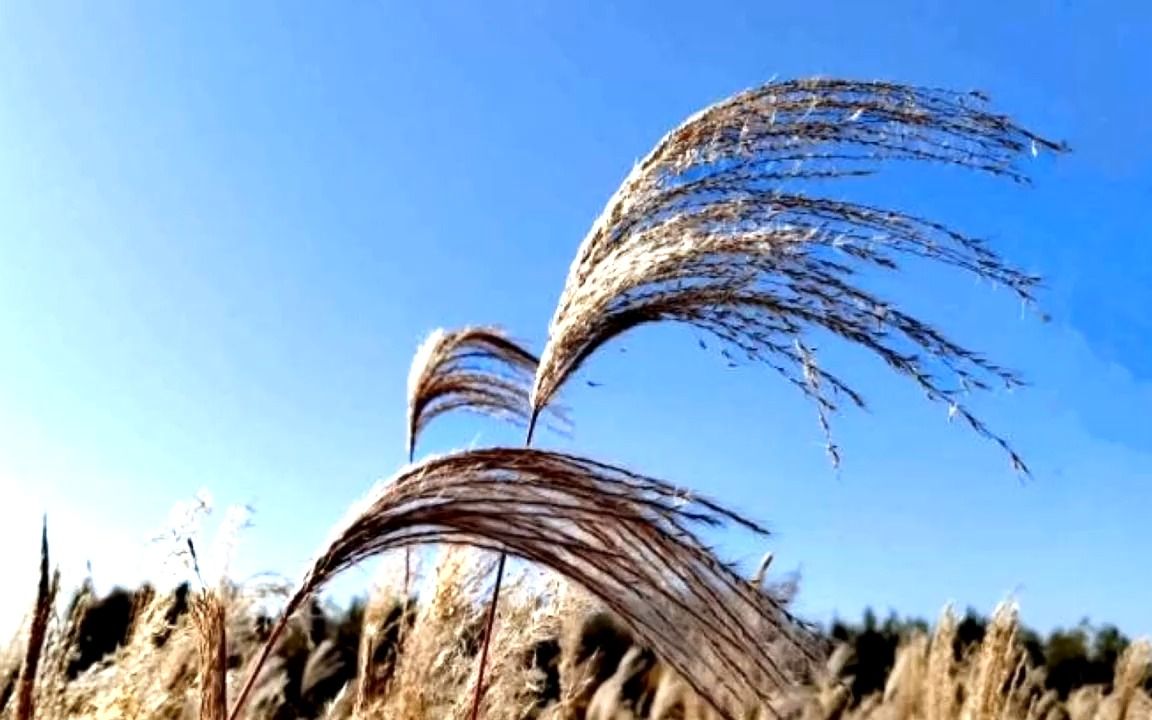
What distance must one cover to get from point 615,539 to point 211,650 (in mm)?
660

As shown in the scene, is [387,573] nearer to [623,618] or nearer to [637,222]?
[637,222]

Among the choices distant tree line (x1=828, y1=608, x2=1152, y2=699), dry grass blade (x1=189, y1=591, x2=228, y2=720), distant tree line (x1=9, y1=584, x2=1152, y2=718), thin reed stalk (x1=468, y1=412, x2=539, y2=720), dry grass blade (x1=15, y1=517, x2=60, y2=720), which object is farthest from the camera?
distant tree line (x1=828, y1=608, x2=1152, y2=699)

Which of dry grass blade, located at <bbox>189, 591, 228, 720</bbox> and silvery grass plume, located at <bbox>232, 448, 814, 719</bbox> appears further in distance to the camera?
dry grass blade, located at <bbox>189, 591, 228, 720</bbox>

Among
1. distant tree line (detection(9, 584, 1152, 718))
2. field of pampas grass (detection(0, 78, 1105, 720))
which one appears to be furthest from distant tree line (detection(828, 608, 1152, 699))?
field of pampas grass (detection(0, 78, 1105, 720))

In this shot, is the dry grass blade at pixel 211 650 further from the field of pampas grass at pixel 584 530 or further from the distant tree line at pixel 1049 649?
the distant tree line at pixel 1049 649

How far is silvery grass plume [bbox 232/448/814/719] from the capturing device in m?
1.72

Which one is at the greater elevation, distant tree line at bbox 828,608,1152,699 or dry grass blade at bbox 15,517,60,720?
distant tree line at bbox 828,608,1152,699

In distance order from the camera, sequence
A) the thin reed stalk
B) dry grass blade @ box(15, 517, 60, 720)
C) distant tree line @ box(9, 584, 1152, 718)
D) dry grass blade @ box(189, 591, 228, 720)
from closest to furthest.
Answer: dry grass blade @ box(15, 517, 60, 720)
dry grass blade @ box(189, 591, 228, 720)
the thin reed stalk
distant tree line @ box(9, 584, 1152, 718)

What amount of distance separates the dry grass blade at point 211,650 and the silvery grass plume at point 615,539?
35 cm

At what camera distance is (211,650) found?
2045mm

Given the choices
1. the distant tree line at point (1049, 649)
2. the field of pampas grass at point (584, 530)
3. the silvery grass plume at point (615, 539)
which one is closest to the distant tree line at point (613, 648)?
the distant tree line at point (1049, 649)

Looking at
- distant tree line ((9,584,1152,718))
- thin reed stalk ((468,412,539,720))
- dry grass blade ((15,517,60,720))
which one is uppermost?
distant tree line ((9,584,1152,718))

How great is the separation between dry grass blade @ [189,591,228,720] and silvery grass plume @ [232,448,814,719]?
1.16 ft

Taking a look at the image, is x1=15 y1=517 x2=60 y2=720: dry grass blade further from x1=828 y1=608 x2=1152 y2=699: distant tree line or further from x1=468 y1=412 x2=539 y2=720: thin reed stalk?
x1=828 y1=608 x2=1152 y2=699: distant tree line
